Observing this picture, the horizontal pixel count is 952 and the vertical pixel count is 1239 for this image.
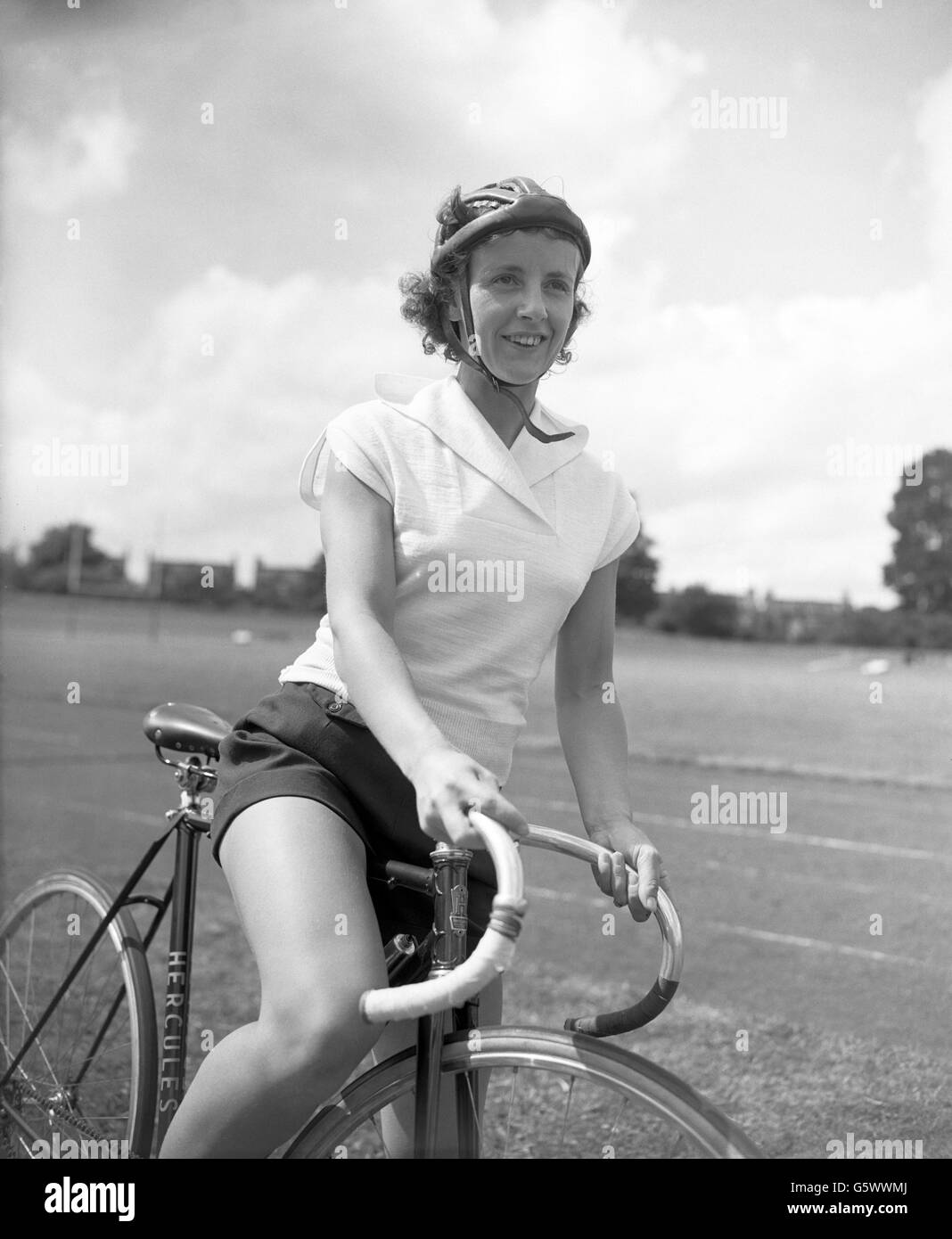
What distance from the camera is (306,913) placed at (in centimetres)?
198

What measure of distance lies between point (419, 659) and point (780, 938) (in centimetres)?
564

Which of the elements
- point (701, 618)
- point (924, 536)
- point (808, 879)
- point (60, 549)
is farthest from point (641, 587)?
point (808, 879)

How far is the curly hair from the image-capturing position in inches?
91.1

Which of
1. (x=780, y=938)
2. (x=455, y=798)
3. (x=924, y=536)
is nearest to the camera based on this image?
(x=455, y=798)

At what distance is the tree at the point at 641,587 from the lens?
33344 millimetres

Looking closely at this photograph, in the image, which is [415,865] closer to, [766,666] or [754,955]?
[754,955]

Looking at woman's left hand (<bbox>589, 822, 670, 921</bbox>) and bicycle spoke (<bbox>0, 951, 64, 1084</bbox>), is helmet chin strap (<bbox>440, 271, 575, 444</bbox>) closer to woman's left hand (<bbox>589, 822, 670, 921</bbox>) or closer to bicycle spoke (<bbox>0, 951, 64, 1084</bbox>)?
woman's left hand (<bbox>589, 822, 670, 921</bbox>)

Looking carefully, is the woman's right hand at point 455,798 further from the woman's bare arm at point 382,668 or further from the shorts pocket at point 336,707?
the shorts pocket at point 336,707

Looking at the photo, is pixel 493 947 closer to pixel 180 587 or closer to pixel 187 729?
pixel 187 729

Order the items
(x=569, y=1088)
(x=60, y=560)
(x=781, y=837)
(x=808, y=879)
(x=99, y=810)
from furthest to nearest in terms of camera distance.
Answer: (x=60, y=560), (x=99, y=810), (x=781, y=837), (x=808, y=879), (x=569, y=1088)

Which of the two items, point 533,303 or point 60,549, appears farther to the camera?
point 60,549
